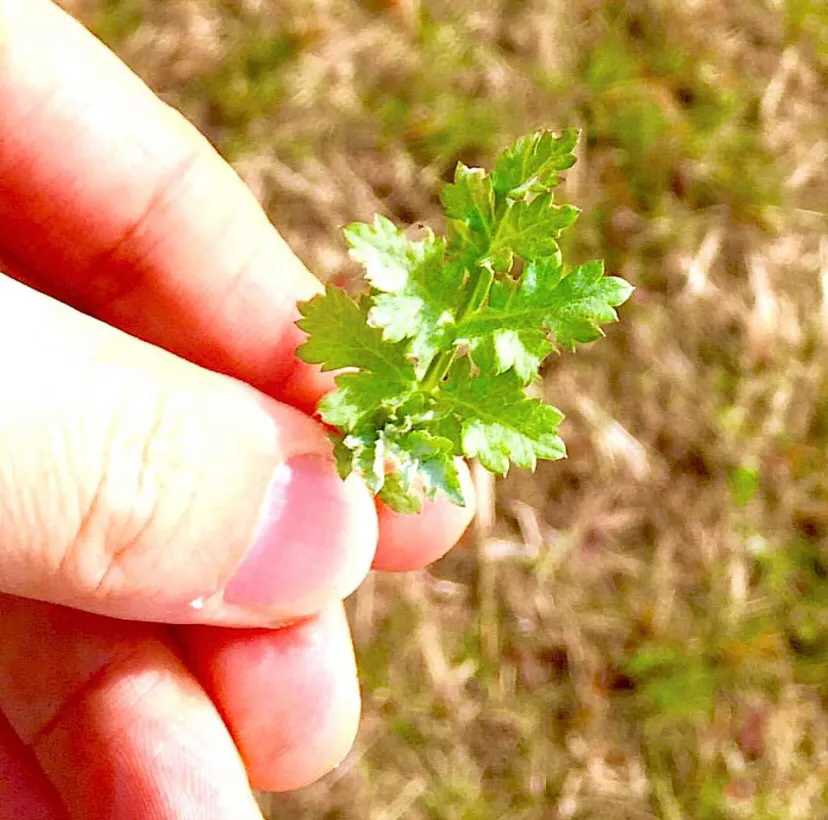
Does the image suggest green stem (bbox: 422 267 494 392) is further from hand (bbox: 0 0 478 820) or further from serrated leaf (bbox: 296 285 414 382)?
hand (bbox: 0 0 478 820)

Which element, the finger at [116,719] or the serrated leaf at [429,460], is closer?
the serrated leaf at [429,460]

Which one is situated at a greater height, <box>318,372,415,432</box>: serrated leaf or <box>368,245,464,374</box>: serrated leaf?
<box>368,245,464,374</box>: serrated leaf

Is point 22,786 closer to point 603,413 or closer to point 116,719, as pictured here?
point 116,719

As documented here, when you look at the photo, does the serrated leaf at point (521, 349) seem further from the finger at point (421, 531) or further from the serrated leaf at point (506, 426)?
the finger at point (421, 531)

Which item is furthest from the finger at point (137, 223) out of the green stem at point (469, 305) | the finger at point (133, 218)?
the green stem at point (469, 305)

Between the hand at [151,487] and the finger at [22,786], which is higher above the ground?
the hand at [151,487]

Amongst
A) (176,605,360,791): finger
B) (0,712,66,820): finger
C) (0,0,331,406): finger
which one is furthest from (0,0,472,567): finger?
(0,712,66,820): finger

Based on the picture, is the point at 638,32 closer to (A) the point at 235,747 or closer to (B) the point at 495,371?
(B) the point at 495,371
